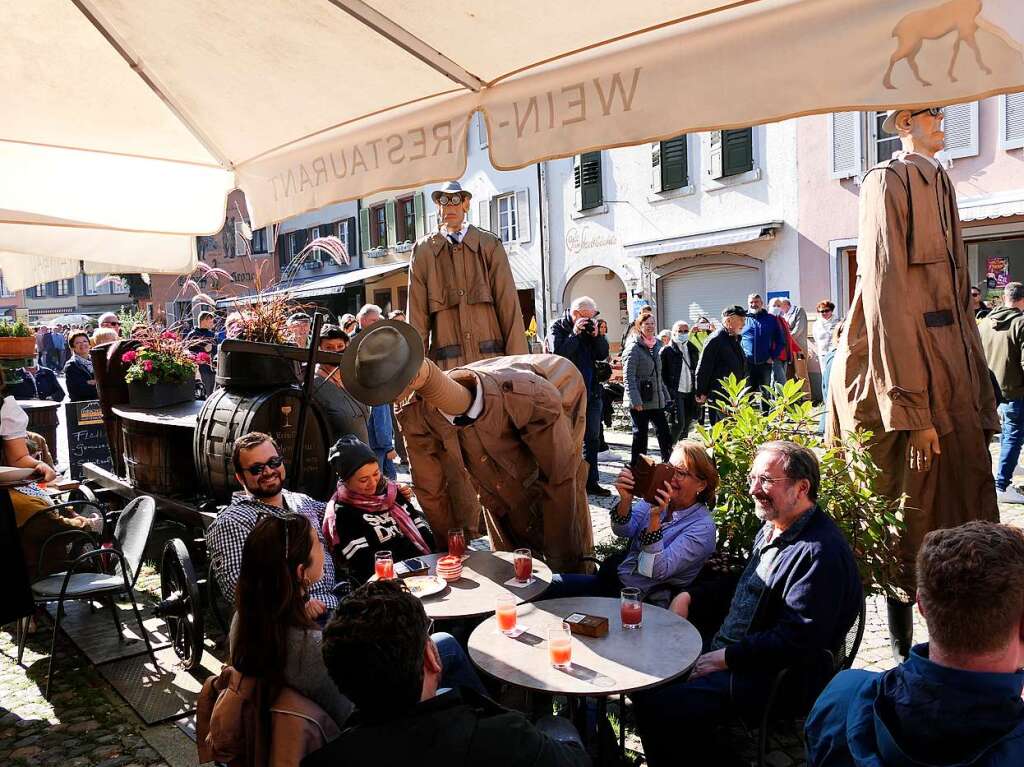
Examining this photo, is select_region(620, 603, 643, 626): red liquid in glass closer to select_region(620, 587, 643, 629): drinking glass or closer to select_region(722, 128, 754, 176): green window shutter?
select_region(620, 587, 643, 629): drinking glass

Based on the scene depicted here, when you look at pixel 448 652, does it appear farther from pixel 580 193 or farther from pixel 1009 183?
pixel 580 193

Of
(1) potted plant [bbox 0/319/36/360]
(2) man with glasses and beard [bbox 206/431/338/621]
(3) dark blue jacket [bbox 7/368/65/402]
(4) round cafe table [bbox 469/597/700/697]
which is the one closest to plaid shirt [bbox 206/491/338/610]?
(2) man with glasses and beard [bbox 206/431/338/621]

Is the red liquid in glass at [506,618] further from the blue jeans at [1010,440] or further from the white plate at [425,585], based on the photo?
the blue jeans at [1010,440]

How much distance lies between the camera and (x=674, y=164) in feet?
60.2

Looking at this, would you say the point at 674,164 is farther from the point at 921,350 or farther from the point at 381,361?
the point at 381,361

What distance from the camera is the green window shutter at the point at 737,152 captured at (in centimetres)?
1684

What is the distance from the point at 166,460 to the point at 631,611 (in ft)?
13.2

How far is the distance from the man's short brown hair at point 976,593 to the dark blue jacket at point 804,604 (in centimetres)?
101

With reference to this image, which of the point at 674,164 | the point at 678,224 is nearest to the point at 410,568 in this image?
the point at 678,224

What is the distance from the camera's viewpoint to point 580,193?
20703 millimetres

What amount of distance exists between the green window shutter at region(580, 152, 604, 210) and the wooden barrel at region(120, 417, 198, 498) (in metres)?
16.1

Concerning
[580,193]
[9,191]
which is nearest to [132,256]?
[9,191]

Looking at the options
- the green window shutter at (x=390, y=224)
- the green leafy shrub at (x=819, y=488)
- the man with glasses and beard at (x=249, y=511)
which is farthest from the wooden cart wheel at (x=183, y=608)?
the green window shutter at (x=390, y=224)

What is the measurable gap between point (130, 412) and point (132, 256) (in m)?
1.75
